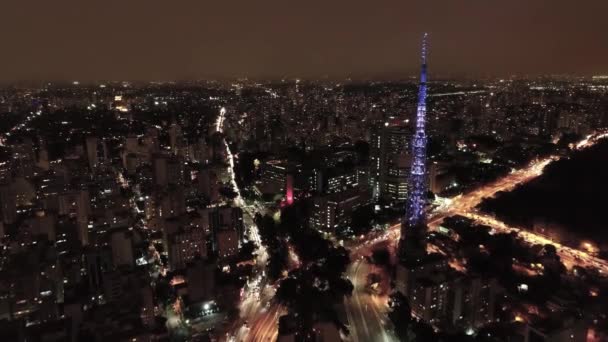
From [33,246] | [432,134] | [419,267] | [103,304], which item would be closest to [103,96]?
[432,134]

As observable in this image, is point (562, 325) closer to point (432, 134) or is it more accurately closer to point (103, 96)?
point (432, 134)

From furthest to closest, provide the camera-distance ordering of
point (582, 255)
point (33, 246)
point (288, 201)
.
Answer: point (288, 201), point (582, 255), point (33, 246)

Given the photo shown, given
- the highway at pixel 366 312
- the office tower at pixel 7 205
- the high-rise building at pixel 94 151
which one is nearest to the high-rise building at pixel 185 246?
the highway at pixel 366 312

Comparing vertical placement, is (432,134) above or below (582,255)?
above

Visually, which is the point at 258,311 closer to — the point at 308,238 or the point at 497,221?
the point at 308,238

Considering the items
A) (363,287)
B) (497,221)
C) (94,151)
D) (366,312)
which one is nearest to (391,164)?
(497,221)
